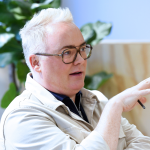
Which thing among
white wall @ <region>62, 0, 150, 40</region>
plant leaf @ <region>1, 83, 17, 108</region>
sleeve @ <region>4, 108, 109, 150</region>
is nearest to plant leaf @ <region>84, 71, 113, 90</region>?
white wall @ <region>62, 0, 150, 40</region>

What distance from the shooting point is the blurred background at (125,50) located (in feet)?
6.45

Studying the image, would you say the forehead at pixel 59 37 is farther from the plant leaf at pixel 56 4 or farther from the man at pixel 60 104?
the plant leaf at pixel 56 4

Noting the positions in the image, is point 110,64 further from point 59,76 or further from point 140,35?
point 59,76

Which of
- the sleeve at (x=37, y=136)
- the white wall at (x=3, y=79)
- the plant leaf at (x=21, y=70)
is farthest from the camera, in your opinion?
the white wall at (x=3, y=79)

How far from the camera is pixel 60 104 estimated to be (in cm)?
97

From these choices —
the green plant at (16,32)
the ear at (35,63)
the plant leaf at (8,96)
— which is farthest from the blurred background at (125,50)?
the ear at (35,63)

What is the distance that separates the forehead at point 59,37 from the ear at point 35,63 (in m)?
0.08

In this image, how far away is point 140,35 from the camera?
205cm

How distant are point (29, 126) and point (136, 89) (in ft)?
1.53

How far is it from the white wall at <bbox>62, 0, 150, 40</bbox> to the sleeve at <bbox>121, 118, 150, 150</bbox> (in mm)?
1043

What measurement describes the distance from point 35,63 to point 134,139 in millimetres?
596

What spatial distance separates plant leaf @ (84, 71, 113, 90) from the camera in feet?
7.13

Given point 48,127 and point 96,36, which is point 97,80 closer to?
point 96,36

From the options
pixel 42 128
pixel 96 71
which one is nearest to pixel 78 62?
pixel 42 128
